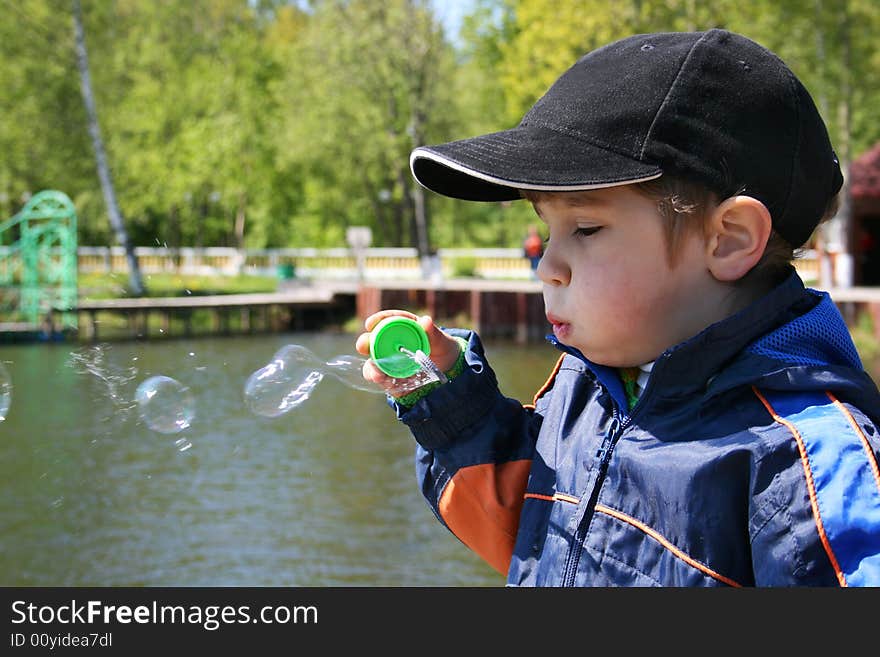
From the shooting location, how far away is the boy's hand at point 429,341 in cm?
170

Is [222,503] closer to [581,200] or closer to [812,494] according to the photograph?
[581,200]

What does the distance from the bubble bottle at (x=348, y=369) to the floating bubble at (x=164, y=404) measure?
10.6 inches

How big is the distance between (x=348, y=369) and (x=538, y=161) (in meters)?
0.59

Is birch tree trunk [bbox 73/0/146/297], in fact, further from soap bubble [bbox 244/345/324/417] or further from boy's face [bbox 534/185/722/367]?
boy's face [bbox 534/185/722/367]

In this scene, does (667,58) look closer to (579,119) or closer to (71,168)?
(579,119)

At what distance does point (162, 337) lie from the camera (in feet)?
9.96

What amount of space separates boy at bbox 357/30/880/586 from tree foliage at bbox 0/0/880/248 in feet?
76.2

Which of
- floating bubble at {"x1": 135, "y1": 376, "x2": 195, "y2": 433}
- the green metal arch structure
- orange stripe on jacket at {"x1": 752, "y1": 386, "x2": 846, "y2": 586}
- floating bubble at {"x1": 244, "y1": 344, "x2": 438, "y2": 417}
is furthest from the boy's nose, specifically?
the green metal arch structure

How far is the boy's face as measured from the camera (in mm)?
1534

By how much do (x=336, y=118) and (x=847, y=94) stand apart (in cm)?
1516

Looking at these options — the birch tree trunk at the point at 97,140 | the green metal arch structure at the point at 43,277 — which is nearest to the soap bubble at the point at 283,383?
the green metal arch structure at the point at 43,277

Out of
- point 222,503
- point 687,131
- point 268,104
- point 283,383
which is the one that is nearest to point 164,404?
point 283,383

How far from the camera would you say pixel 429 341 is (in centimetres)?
175
